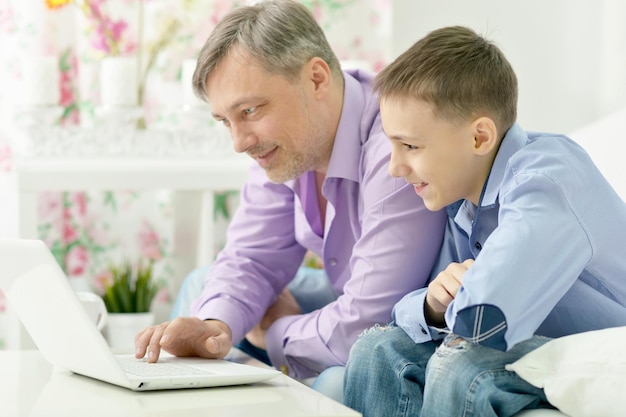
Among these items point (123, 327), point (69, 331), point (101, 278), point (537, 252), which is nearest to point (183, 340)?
point (69, 331)

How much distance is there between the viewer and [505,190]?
1.28 m

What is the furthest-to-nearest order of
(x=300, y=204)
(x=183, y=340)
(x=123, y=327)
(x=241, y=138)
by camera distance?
(x=123, y=327) < (x=300, y=204) < (x=241, y=138) < (x=183, y=340)

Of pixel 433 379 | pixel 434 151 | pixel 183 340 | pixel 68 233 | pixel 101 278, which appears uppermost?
pixel 434 151

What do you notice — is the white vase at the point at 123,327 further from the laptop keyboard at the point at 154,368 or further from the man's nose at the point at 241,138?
the laptop keyboard at the point at 154,368

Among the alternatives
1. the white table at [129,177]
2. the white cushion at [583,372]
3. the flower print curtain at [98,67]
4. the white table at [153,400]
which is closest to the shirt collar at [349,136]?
the white table at [153,400]

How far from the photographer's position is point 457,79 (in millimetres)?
1348

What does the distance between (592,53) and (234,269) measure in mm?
1198

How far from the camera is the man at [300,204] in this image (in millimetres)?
1573

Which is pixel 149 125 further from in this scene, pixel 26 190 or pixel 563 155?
pixel 563 155

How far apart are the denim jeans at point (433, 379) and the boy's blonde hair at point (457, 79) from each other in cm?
32

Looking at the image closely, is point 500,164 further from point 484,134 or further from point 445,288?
point 445,288

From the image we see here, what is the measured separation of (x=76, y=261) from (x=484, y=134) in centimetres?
214

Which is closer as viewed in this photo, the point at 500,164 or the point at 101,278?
the point at 500,164

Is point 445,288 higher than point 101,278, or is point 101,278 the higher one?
point 445,288
